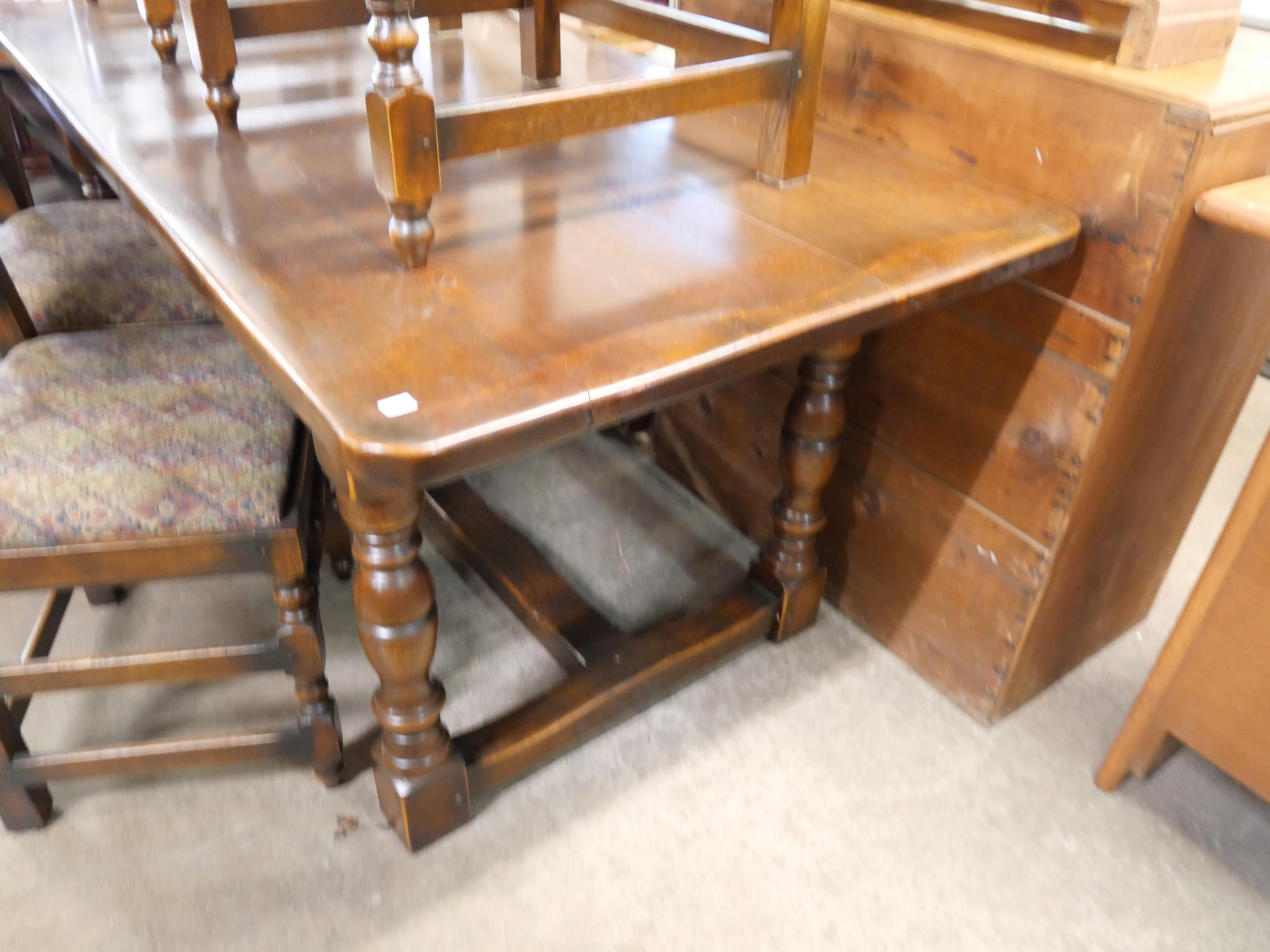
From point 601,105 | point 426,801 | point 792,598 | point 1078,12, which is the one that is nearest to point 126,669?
point 426,801

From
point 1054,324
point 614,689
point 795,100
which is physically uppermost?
point 795,100

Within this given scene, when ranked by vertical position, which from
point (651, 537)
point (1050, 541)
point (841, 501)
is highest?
point (1050, 541)

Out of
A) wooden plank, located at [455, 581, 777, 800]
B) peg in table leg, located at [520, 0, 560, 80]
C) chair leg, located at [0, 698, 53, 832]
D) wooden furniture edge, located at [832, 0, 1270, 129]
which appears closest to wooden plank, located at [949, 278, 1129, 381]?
wooden furniture edge, located at [832, 0, 1270, 129]

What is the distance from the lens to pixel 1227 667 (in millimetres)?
1153

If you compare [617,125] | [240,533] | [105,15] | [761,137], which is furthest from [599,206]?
[105,15]

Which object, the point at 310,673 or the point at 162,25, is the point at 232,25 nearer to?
the point at 162,25

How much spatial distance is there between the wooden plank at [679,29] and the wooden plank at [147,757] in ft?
3.07

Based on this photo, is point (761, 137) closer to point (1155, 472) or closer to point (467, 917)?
point (1155, 472)

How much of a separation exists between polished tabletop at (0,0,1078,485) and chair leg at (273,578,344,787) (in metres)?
0.37

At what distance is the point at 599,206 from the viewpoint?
0.99m

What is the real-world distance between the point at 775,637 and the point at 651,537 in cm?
33

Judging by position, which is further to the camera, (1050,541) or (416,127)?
(1050,541)

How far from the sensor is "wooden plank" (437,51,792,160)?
0.83 metres

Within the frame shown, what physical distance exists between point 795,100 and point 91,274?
996mm
